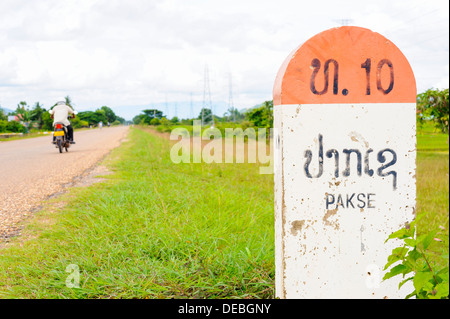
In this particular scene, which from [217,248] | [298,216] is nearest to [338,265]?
[298,216]

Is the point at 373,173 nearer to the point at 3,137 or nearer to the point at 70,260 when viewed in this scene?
the point at 70,260

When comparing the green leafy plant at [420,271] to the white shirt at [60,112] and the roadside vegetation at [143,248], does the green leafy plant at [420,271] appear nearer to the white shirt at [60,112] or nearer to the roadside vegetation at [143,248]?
the roadside vegetation at [143,248]

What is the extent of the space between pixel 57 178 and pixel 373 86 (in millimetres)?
5001

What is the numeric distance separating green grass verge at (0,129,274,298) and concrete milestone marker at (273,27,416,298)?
52 centimetres

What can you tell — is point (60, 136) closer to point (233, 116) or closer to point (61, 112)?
point (61, 112)

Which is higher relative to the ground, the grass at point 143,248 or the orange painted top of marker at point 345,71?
the orange painted top of marker at point 345,71

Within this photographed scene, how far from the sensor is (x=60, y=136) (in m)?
9.99

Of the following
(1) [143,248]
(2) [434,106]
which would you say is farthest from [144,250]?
(2) [434,106]

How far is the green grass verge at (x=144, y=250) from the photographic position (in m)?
2.22

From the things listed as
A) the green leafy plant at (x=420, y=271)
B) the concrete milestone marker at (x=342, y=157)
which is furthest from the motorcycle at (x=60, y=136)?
the green leafy plant at (x=420, y=271)

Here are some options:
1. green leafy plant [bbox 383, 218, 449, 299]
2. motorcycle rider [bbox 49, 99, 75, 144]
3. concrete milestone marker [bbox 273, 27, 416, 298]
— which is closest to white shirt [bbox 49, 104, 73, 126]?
motorcycle rider [bbox 49, 99, 75, 144]

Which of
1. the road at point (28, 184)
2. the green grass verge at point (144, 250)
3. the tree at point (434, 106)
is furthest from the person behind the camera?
the tree at point (434, 106)

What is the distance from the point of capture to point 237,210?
3943mm

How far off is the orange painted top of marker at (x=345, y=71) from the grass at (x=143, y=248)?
1044 millimetres
